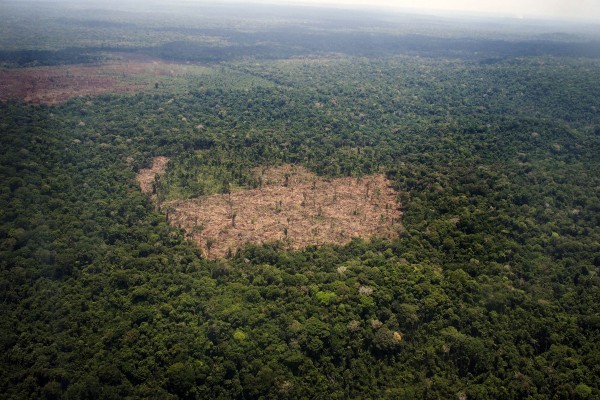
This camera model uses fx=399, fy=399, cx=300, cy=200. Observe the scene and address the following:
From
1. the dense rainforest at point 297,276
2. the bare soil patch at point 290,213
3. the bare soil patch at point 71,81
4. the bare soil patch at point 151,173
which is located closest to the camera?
the dense rainforest at point 297,276

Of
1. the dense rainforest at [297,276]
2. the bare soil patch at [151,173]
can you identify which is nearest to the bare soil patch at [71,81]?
the dense rainforest at [297,276]

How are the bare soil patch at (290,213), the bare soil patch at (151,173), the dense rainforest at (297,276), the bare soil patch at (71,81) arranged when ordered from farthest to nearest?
the bare soil patch at (71,81) → the bare soil patch at (151,173) → the bare soil patch at (290,213) → the dense rainforest at (297,276)

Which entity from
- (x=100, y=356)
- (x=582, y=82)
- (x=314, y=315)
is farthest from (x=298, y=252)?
(x=582, y=82)

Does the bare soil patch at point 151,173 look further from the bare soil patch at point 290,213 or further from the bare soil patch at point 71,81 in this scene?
the bare soil patch at point 71,81

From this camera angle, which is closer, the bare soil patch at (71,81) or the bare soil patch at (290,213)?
the bare soil patch at (290,213)

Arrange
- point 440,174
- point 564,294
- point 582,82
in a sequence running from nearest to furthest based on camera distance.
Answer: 1. point 564,294
2. point 440,174
3. point 582,82

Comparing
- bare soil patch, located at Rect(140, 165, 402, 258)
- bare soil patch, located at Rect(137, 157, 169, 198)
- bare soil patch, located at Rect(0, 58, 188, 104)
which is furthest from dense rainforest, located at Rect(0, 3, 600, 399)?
bare soil patch, located at Rect(0, 58, 188, 104)

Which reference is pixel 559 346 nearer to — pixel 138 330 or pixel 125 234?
pixel 138 330

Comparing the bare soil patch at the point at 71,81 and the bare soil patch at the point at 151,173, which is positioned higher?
the bare soil patch at the point at 71,81
